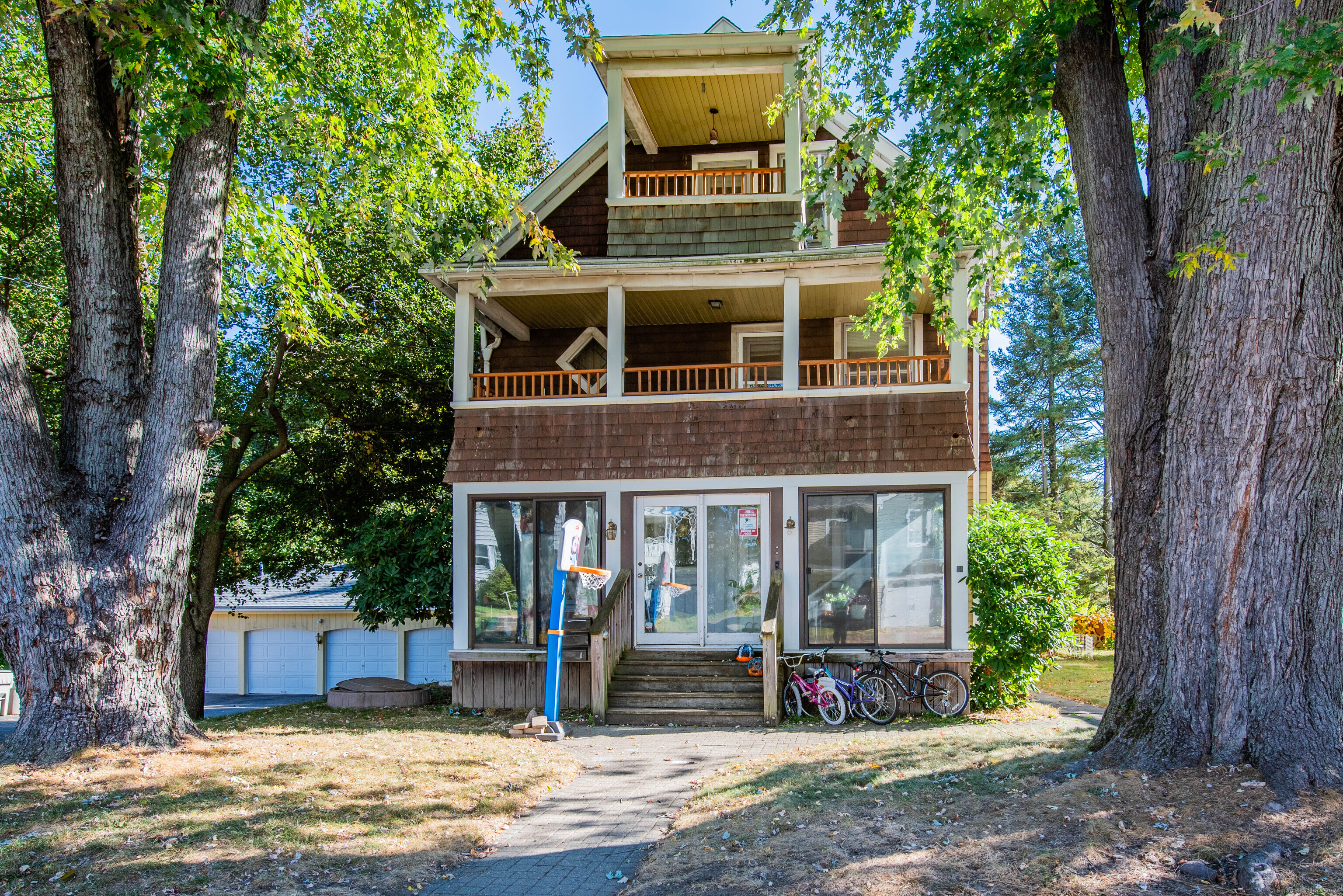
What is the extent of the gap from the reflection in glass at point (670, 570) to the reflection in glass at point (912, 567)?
2.48 metres

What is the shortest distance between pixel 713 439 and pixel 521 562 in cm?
311

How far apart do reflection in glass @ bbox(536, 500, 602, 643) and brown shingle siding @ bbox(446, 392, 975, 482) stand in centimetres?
46

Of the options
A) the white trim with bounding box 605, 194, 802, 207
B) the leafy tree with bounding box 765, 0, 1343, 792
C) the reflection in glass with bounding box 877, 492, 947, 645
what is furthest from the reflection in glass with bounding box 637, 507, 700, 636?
the leafy tree with bounding box 765, 0, 1343, 792

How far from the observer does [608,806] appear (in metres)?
7.14

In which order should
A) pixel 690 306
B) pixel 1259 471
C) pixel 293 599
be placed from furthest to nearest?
pixel 293 599 < pixel 690 306 < pixel 1259 471

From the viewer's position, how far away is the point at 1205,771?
555 cm

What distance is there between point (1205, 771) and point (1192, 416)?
85.5 inches

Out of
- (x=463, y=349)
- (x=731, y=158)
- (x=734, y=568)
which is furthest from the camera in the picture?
(x=731, y=158)

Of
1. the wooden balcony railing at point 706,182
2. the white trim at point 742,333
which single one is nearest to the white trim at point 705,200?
the wooden balcony railing at point 706,182

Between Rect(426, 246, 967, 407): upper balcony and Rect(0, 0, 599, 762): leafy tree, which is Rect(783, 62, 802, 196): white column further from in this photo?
Rect(0, 0, 599, 762): leafy tree

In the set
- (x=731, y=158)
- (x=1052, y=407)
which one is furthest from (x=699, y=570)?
(x=1052, y=407)

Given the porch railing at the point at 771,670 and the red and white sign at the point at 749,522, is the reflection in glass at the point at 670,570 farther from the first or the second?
the porch railing at the point at 771,670

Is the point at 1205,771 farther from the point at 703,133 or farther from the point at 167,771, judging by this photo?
the point at 703,133

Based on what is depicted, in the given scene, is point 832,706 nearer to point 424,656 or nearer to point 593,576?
point 593,576
